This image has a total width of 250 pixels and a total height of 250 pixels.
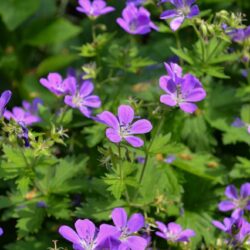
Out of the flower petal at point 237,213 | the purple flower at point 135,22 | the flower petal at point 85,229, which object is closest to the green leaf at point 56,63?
the purple flower at point 135,22

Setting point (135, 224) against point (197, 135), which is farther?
point (197, 135)

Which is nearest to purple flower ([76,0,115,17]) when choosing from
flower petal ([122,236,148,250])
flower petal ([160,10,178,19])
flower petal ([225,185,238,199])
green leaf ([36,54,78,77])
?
flower petal ([160,10,178,19])

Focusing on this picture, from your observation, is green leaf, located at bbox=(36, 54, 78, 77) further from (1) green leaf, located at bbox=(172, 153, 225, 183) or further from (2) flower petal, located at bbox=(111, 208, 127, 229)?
(2) flower petal, located at bbox=(111, 208, 127, 229)

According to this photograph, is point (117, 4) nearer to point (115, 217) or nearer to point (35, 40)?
point (35, 40)

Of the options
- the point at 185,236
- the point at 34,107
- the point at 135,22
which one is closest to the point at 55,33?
the point at 34,107

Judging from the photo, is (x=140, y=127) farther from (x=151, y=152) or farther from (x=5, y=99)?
(x=5, y=99)
